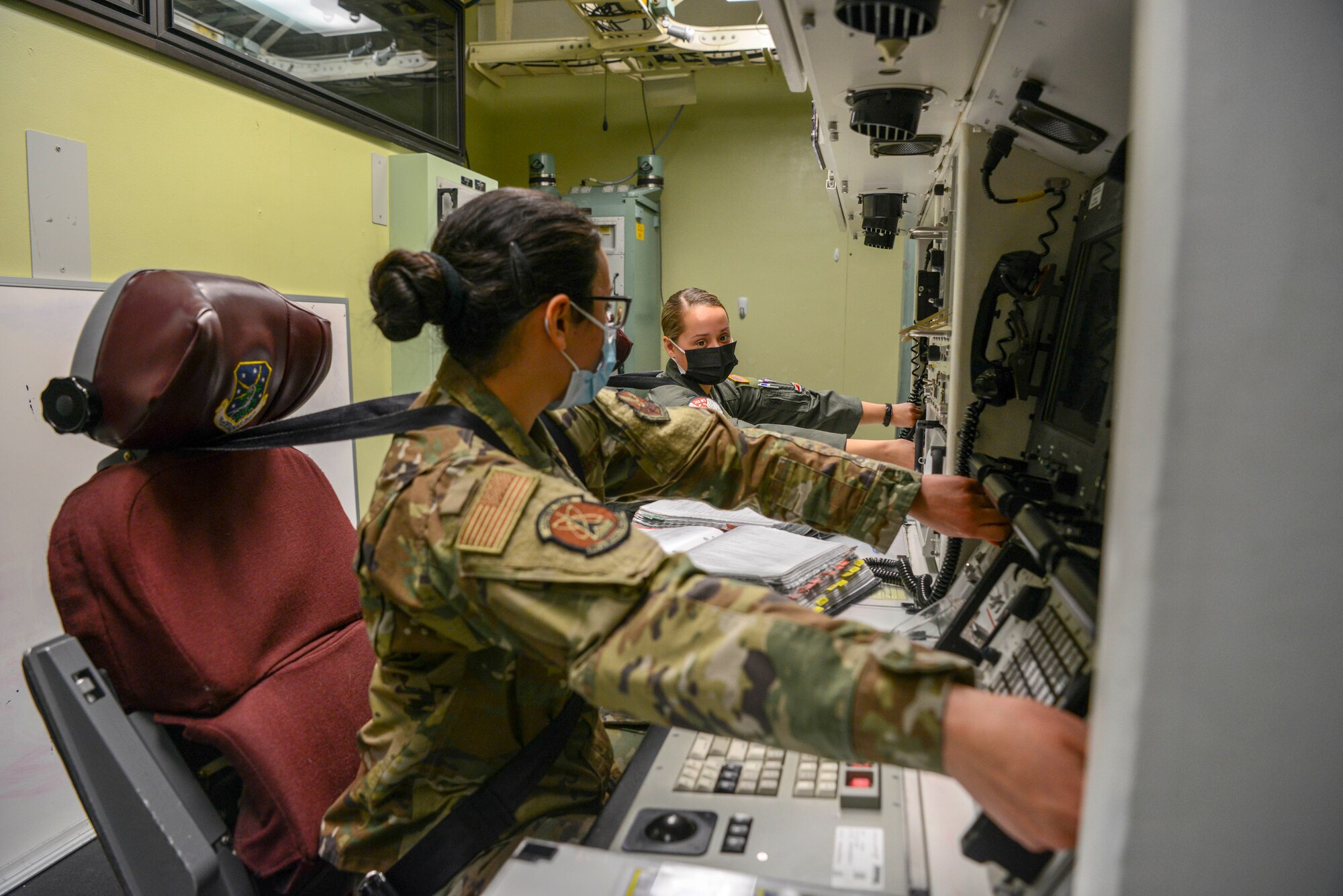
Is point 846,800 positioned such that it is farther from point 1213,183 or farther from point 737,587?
point 1213,183

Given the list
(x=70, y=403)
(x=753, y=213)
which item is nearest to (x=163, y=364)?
(x=70, y=403)

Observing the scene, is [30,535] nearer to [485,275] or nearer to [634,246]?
[485,275]

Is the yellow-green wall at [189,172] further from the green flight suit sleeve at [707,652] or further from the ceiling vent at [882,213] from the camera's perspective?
the green flight suit sleeve at [707,652]

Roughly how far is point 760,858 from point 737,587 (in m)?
0.29

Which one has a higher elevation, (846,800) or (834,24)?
(834,24)

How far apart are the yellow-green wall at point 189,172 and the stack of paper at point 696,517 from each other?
91cm

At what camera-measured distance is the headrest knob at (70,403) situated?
865 mm

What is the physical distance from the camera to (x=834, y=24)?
0.92 m

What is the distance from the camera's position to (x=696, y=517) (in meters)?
2.01

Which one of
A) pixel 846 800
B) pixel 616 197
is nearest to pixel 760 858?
pixel 846 800

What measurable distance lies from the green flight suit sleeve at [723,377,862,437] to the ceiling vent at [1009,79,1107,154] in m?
1.67

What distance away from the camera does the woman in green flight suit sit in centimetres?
232

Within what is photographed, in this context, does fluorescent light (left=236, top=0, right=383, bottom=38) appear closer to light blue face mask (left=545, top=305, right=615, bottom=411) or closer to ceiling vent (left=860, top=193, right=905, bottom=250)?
ceiling vent (left=860, top=193, right=905, bottom=250)

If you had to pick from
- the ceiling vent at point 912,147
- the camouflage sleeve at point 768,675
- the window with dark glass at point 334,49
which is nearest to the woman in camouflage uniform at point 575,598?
the camouflage sleeve at point 768,675
